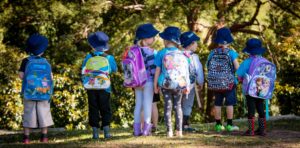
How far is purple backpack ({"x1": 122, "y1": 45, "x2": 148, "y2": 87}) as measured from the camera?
7832 mm

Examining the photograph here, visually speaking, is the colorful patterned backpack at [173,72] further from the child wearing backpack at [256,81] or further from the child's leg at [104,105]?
the child wearing backpack at [256,81]

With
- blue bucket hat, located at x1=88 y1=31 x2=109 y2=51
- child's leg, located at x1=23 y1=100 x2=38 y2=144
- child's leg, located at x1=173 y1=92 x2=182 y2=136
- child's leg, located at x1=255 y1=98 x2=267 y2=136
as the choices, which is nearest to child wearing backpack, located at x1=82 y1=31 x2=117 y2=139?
blue bucket hat, located at x1=88 y1=31 x2=109 y2=51

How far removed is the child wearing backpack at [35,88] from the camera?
25.4 ft

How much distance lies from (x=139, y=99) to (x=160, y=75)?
498 mm

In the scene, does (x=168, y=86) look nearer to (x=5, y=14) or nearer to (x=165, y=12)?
(x=165, y=12)

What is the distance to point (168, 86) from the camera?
7680 millimetres

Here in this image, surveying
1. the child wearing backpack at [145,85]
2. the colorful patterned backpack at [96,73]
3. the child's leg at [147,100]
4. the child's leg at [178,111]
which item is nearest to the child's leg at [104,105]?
the colorful patterned backpack at [96,73]

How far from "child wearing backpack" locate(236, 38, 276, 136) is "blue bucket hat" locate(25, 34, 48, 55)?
2.79 metres

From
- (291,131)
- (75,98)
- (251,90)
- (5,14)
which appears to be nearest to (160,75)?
(251,90)

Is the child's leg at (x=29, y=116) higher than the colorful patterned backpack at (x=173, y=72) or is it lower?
lower

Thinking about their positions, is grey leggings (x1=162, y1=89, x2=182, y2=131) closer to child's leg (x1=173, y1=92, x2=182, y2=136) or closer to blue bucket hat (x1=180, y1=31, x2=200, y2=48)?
child's leg (x1=173, y1=92, x2=182, y2=136)

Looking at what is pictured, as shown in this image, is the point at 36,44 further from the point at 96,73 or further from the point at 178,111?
the point at 178,111

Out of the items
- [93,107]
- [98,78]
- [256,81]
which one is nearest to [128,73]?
[98,78]

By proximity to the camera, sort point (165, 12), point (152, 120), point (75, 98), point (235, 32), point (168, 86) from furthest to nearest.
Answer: point (235, 32), point (165, 12), point (75, 98), point (152, 120), point (168, 86)
